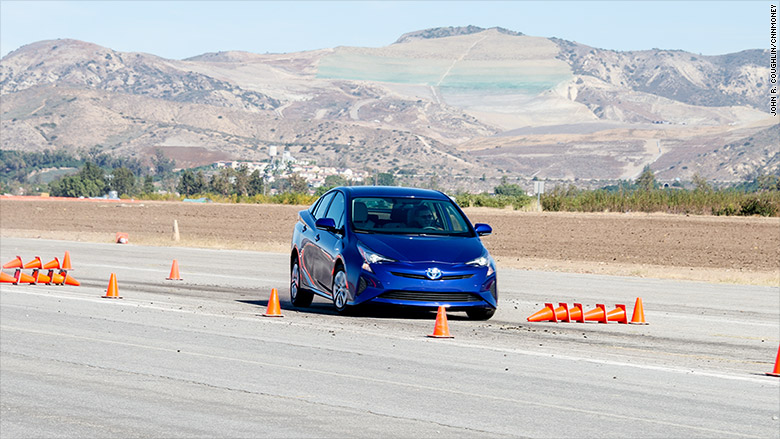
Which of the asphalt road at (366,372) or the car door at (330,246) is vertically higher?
the car door at (330,246)

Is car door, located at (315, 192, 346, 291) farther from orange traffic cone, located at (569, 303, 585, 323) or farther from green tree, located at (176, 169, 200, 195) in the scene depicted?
green tree, located at (176, 169, 200, 195)

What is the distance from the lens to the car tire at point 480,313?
14.8 m

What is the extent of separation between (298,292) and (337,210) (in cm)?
164

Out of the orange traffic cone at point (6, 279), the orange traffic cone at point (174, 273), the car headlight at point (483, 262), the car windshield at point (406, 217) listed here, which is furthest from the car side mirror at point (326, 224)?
the orange traffic cone at point (6, 279)

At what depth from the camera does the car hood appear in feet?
45.9

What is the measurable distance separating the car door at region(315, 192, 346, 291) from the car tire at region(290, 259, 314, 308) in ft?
3.03

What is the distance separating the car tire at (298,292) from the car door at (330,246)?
924 mm

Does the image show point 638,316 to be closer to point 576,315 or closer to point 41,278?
point 576,315

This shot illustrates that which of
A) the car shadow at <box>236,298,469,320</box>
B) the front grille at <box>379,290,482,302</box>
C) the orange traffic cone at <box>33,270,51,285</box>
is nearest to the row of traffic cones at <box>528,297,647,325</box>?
the car shadow at <box>236,298,469,320</box>

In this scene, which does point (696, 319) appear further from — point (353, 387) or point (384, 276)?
point (353, 387)

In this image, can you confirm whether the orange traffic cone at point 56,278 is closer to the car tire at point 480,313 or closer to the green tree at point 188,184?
the car tire at point 480,313

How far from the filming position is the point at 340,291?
48.3 ft

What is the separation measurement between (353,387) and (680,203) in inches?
2136

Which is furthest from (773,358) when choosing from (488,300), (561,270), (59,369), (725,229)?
(725,229)
